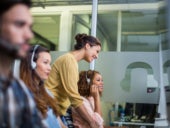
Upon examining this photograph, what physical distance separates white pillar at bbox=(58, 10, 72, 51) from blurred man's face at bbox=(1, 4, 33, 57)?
3301mm

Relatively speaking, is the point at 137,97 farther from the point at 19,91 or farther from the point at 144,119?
the point at 19,91

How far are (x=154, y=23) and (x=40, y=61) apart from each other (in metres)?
2.59

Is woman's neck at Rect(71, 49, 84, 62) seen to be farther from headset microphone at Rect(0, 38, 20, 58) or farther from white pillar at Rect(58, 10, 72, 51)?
white pillar at Rect(58, 10, 72, 51)

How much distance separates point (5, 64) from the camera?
0.91 metres

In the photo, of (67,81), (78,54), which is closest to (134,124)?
(78,54)

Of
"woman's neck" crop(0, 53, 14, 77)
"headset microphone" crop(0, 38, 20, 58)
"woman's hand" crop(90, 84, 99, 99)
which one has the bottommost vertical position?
"woman's hand" crop(90, 84, 99, 99)

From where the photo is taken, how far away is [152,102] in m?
3.89

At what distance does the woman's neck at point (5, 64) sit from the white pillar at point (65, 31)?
331 cm

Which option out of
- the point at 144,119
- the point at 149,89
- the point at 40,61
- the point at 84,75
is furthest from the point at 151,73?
the point at 40,61

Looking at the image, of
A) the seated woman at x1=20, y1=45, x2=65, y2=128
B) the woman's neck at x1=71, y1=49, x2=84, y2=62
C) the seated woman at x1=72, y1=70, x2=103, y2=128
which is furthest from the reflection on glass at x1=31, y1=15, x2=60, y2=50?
the seated woman at x1=20, y1=45, x2=65, y2=128

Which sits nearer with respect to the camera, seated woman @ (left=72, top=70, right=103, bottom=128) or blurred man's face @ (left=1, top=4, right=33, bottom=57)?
blurred man's face @ (left=1, top=4, right=33, bottom=57)

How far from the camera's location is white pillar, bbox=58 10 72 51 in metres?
4.25

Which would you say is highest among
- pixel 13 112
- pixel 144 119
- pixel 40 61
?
pixel 40 61

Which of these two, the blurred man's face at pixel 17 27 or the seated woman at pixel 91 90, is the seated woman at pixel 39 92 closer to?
the blurred man's face at pixel 17 27
